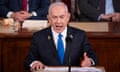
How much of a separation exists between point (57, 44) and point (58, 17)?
242mm

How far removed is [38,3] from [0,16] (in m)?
0.59

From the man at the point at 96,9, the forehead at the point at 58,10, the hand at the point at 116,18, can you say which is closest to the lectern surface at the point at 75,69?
the forehead at the point at 58,10

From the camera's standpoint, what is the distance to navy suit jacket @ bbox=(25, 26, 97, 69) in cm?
276

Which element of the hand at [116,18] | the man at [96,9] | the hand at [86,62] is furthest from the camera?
the man at [96,9]

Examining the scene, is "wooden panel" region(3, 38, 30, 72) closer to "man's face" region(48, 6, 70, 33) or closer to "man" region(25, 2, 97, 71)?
"man" region(25, 2, 97, 71)

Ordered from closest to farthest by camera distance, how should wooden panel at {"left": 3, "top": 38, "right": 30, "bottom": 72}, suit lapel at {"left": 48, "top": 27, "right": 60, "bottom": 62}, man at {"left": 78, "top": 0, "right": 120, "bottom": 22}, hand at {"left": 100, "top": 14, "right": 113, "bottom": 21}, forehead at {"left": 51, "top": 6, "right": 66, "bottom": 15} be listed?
1. forehead at {"left": 51, "top": 6, "right": 66, "bottom": 15}
2. suit lapel at {"left": 48, "top": 27, "right": 60, "bottom": 62}
3. wooden panel at {"left": 3, "top": 38, "right": 30, "bottom": 72}
4. hand at {"left": 100, "top": 14, "right": 113, "bottom": 21}
5. man at {"left": 78, "top": 0, "right": 120, "bottom": 22}

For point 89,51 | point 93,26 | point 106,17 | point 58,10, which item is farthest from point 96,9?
point 58,10

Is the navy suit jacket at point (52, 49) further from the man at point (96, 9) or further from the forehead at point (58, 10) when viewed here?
the man at point (96, 9)

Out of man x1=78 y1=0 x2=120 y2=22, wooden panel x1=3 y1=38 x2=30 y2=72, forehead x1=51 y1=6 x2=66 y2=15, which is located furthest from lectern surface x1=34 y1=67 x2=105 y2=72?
man x1=78 y1=0 x2=120 y2=22

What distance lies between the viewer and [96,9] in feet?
15.5

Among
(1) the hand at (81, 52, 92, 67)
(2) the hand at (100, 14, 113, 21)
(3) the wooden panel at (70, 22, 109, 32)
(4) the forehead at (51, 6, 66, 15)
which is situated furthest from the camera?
(2) the hand at (100, 14, 113, 21)

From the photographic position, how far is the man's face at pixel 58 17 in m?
2.67

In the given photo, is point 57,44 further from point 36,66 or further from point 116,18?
point 116,18

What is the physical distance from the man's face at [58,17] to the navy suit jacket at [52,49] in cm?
10
